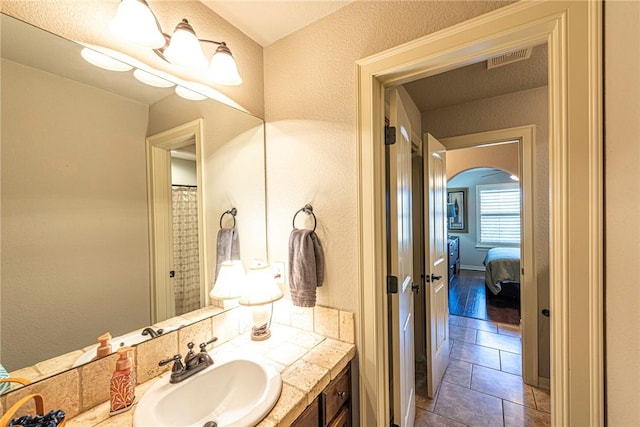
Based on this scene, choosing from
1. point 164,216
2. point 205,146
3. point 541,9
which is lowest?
point 164,216

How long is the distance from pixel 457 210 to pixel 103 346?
730 centimetres

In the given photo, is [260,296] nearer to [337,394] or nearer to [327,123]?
[337,394]

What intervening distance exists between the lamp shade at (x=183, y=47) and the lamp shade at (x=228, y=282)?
95 cm

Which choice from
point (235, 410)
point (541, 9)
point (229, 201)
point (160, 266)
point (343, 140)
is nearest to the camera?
point (541, 9)

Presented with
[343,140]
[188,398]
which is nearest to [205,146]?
[343,140]

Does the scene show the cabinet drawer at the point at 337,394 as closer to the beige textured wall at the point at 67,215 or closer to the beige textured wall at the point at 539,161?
the beige textured wall at the point at 67,215

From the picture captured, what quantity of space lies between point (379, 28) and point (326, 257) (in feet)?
3.66

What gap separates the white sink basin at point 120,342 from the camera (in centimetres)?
83

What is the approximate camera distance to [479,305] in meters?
3.94

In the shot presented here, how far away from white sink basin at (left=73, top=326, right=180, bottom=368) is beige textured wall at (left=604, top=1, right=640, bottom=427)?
1516mm

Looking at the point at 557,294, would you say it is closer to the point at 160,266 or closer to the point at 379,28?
the point at 379,28

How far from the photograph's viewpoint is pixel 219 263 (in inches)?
52.4

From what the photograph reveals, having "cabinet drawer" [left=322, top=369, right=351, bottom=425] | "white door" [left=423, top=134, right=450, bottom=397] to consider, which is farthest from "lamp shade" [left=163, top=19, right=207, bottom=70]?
"white door" [left=423, top=134, right=450, bottom=397]

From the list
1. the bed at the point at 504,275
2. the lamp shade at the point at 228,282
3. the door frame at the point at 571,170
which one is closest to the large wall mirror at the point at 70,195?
the lamp shade at the point at 228,282
